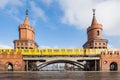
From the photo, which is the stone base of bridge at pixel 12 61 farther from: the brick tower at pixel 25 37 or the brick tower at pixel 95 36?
the brick tower at pixel 95 36

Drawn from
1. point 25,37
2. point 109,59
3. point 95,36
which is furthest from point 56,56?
point 95,36

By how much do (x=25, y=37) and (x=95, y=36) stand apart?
2797 cm

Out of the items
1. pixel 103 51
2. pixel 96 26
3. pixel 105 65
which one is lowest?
pixel 105 65

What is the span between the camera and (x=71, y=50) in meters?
73.1

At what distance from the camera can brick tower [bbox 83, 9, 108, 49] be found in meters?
84.4

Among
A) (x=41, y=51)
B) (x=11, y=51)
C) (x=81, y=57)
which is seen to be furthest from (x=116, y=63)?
(x=11, y=51)

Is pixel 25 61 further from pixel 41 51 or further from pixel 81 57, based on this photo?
pixel 81 57

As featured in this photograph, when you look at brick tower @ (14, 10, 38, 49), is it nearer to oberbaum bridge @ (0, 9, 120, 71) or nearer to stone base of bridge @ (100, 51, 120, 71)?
oberbaum bridge @ (0, 9, 120, 71)

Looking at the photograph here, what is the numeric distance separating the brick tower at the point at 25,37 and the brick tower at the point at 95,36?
23265 millimetres

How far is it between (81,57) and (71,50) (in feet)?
13.3

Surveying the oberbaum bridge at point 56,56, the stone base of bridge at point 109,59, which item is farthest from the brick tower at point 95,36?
the stone base of bridge at point 109,59

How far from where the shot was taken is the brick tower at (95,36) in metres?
84.4

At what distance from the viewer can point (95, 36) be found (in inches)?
3455

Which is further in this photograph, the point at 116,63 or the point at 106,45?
the point at 106,45
